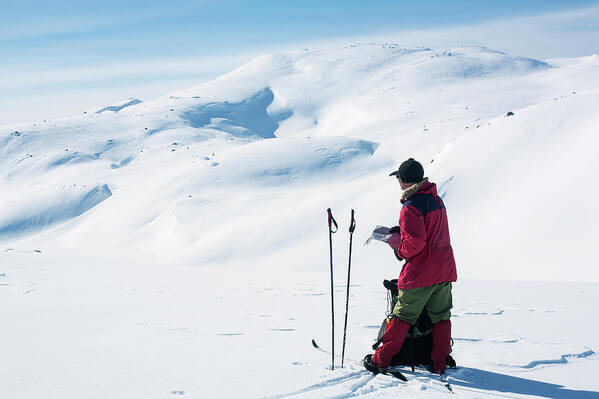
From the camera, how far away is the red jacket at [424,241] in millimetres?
4164

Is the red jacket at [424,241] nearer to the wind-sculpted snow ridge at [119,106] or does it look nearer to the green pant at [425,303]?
the green pant at [425,303]

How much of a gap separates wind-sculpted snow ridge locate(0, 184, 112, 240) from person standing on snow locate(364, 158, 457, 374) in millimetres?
34449

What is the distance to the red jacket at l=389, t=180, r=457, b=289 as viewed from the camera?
4.16 m

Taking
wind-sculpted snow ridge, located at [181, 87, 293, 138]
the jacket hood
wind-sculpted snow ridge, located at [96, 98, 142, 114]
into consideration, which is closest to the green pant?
the jacket hood

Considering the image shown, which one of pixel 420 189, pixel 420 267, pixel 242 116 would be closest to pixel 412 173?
pixel 420 189

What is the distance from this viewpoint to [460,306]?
7.46 metres

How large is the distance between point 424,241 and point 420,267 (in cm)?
25

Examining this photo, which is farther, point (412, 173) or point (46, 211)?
point (46, 211)

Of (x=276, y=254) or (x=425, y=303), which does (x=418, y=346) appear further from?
(x=276, y=254)

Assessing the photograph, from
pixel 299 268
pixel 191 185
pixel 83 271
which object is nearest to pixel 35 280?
pixel 83 271

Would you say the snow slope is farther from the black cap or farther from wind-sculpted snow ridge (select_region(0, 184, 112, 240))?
the black cap

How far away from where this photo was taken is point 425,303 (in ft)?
14.2

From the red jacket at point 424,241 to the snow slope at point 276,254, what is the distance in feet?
2.80

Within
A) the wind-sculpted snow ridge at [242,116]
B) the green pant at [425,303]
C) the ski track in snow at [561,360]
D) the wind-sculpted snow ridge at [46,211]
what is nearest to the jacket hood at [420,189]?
the green pant at [425,303]
